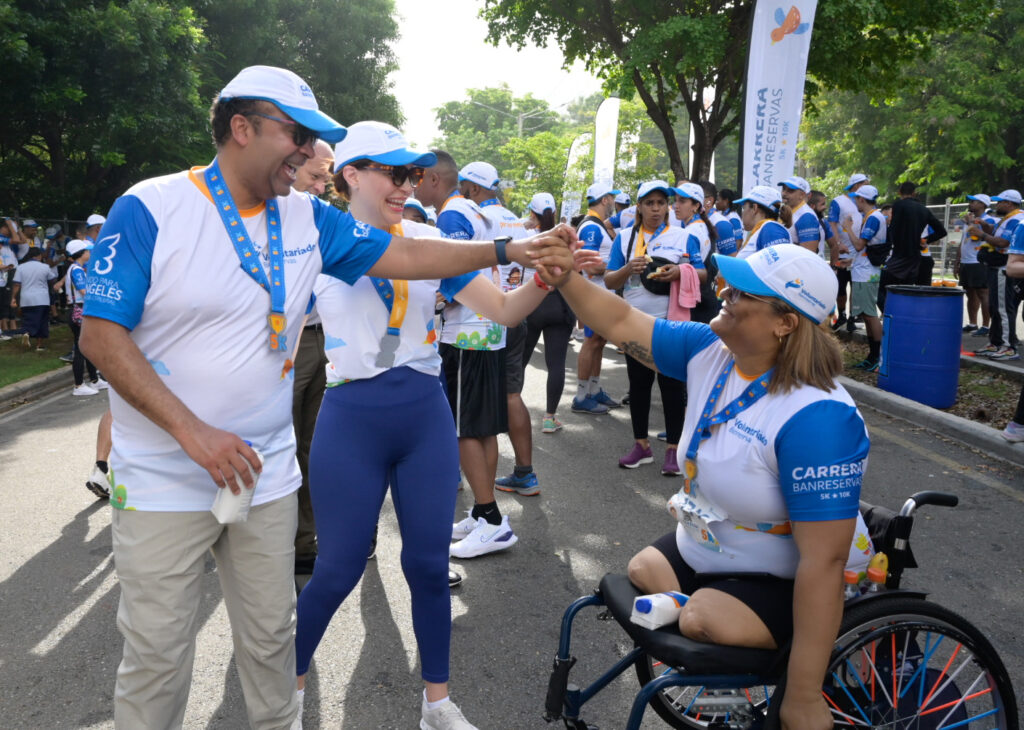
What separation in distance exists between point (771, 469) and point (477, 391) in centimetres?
264

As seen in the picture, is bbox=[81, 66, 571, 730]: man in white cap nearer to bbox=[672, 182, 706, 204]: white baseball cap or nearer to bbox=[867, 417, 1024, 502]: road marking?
bbox=[867, 417, 1024, 502]: road marking

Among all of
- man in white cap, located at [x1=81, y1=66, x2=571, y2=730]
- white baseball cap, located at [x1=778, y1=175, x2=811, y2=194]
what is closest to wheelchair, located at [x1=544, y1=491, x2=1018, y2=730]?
man in white cap, located at [x1=81, y1=66, x2=571, y2=730]

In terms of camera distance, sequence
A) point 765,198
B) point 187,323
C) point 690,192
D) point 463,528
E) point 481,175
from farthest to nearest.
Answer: point 690,192 → point 765,198 → point 481,175 → point 463,528 → point 187,323

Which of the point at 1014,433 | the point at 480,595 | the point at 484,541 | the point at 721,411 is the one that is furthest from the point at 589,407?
the point at 721,411

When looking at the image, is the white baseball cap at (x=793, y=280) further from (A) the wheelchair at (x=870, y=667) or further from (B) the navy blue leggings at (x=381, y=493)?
(B) the navy blue leggings at (x=381, y=493)

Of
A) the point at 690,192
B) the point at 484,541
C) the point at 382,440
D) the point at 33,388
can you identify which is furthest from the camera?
the point at 33,388

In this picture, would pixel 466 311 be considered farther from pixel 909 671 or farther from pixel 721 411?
pixel 909 671

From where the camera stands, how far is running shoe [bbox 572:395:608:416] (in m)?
8.23

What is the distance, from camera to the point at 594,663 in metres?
3.49

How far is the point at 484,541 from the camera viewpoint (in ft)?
15.3

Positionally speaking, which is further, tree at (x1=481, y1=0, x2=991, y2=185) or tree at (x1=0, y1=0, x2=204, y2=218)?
tree at (x1=481, y1=0, x2=991, y2=185)

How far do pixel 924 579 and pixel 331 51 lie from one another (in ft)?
107

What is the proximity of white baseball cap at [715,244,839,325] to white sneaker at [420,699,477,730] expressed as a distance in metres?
1.74

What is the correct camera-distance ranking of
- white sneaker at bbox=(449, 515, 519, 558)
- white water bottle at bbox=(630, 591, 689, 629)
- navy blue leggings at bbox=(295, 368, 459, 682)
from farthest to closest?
white sneaker at bbox=(449, 515, 519, 558), navy blue leggings at bbox=(295, 368, 459, 682), white water bottle at bbox=(630, 591, 689, 629)
